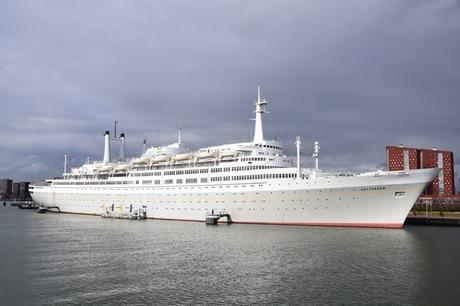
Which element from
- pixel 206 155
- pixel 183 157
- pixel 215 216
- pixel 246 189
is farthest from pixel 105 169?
pixel 246 189

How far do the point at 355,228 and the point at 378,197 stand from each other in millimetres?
4299

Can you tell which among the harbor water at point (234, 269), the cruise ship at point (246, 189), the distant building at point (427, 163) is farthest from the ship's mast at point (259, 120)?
the distant building at point (427, 163)

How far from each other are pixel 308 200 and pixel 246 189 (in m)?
9.21

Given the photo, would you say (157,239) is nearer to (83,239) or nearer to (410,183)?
(83,239)

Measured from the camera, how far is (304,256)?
3047 cm

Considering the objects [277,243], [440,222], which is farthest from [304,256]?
[440,222]

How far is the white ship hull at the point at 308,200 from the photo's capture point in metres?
44.8

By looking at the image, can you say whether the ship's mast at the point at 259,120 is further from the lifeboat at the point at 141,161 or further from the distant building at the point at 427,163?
the distant building at the point at 427,163

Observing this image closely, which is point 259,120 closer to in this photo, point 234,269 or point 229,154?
point 229,154

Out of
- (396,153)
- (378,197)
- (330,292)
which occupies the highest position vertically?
(396,153)

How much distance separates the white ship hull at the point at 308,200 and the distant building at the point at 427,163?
2916 inches

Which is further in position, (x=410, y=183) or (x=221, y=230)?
(x=221, y=230)

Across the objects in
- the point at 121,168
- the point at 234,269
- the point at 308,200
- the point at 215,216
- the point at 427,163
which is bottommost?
the point at 234,269

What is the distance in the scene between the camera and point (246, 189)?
5384 cm
